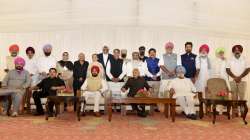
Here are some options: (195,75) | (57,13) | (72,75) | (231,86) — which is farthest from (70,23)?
(231,86)

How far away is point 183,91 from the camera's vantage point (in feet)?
26.1

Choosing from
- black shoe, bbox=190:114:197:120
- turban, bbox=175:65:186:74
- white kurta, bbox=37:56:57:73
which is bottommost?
black shoe, bbox=190:114:197:120

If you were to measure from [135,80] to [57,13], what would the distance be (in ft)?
11.2

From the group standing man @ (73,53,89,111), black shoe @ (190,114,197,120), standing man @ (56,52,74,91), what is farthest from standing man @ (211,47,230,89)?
standing man @ (56,52,74,91)

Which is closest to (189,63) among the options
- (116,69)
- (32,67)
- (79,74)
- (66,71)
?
(116,69)

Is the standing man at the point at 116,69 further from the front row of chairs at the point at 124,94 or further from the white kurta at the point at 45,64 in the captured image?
the white kurta at the point at 45,64

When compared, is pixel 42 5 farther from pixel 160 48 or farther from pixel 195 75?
pixel 195 75

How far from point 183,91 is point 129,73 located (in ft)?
4.15

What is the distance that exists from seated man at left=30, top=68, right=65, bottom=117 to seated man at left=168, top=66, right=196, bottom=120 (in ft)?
7.34

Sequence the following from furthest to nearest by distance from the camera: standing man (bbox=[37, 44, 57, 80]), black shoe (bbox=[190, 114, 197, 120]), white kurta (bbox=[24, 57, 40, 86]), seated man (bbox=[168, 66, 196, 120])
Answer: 1. white kurta (bbox=[24, 57, 40, 86])
2. standing man (bbox=[37, 44, 57, 80])
3. seated man (bbox=[168, 66, 196, 120])
4. black shoe (bbox=[190, 114, 197, 120])

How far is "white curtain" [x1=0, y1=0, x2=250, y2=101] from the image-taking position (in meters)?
10.2

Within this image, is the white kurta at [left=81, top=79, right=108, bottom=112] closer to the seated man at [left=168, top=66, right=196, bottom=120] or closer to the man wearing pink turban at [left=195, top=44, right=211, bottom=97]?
the seated man at [left=168, top=66, right=196, bottom=120]

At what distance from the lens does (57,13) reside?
34.1ft

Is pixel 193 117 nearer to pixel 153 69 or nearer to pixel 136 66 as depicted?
pixel 153 69
